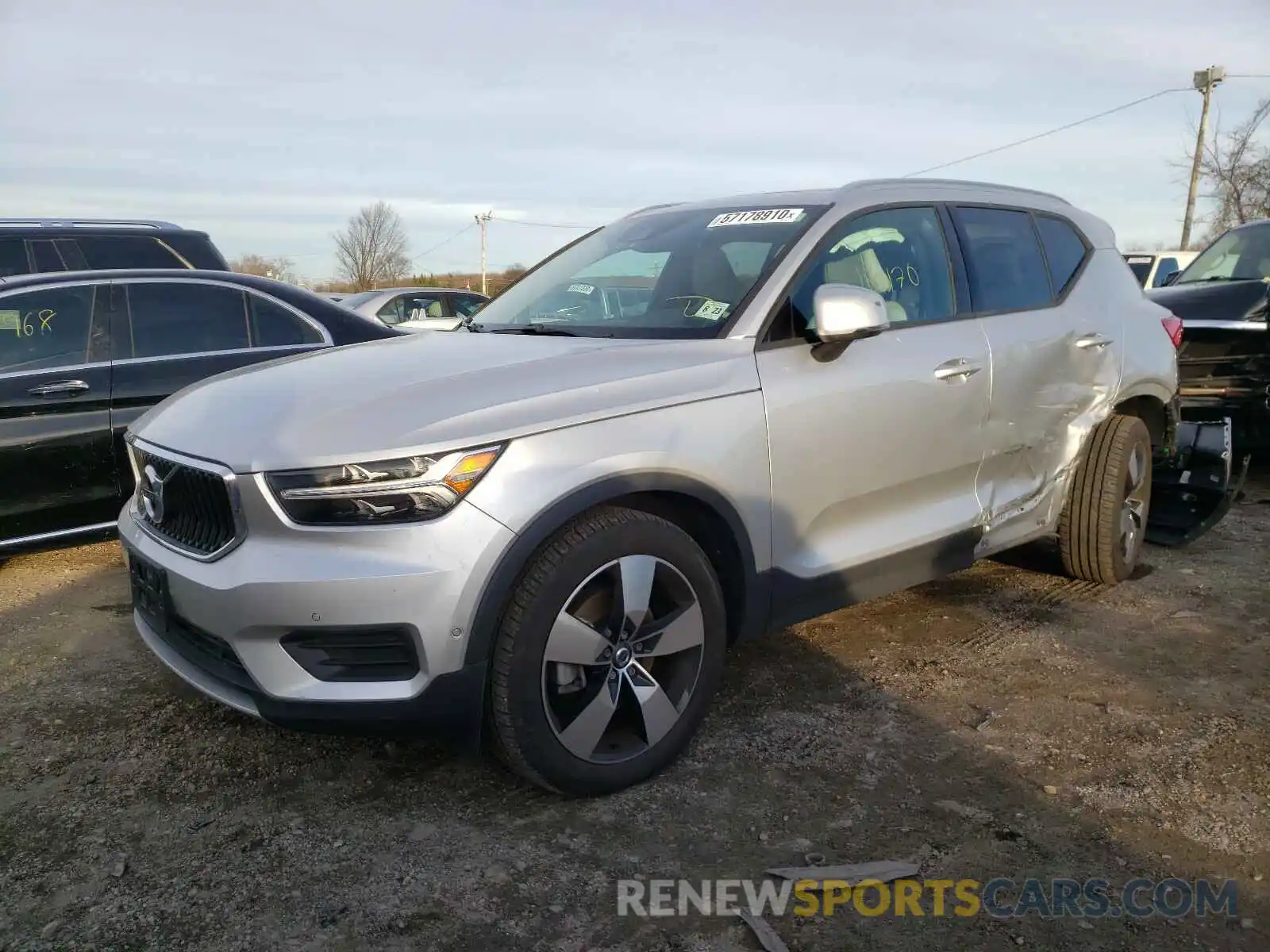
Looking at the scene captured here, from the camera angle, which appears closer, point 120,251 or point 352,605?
point 352,605

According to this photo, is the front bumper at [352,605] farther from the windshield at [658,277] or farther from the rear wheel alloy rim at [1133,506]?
the rear wheel alloy rim at [1133,506]

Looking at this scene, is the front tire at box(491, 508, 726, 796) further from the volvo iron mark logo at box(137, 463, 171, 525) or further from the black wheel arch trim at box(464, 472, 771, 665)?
the volvo iron mark logo at box(137, 463, 171, 525)

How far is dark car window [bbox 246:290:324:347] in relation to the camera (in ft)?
17.1

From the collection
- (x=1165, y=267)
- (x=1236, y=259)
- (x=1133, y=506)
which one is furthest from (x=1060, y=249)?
(x=1165, y=267)

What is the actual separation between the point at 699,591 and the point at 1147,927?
4.34 feet

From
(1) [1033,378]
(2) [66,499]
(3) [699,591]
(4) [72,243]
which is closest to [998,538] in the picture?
(1) [1033,378]

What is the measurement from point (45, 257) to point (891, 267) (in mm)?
5601

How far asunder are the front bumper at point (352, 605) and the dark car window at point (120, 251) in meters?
4.92

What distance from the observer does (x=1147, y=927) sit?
7.11 feet

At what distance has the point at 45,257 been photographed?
6363mm

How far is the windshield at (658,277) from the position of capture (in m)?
3.16

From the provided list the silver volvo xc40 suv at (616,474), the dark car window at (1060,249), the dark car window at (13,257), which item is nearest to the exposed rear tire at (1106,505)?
the silver volvo xc40 suv at (616,474)

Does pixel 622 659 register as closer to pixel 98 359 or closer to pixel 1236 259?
pixel 98 359

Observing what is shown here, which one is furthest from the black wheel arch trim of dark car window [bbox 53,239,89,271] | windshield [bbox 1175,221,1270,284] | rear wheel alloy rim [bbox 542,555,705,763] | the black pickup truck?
windshield [bbox 1175,221,1270,284]
